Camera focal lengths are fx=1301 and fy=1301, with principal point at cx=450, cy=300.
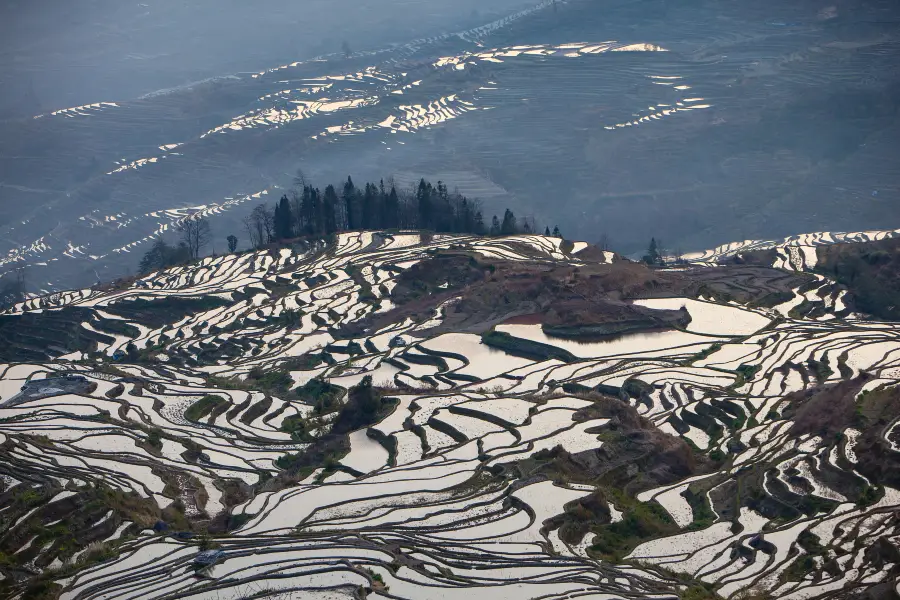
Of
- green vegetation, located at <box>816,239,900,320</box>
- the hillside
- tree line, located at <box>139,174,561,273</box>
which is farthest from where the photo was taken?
tree line, located at <box>139,174,561,273</box>

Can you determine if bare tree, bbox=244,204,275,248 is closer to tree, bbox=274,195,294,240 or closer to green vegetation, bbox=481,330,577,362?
tree, bbox=274,195,294,240

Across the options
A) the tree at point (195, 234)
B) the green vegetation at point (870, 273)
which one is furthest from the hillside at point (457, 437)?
the tree at point (195, 234)

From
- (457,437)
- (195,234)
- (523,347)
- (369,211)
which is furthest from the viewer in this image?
(195,234)

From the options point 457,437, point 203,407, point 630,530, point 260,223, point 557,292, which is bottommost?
point 260,223

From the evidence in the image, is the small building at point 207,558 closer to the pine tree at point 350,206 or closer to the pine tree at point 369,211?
the pine tree at point 350,206

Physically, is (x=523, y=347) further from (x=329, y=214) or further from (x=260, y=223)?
(x=260, y=223)

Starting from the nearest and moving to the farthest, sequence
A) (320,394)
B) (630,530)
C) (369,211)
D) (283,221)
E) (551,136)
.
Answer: (630,530) < (320,394) < (283,221) < (369,211) < (551,136)

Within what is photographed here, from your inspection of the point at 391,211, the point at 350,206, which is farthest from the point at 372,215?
the point at 350,206

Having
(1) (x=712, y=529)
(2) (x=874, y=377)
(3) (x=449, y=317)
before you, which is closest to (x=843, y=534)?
(1) (x=712, y=529)

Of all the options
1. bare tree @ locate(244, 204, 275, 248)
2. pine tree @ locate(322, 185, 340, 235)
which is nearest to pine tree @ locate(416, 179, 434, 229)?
pine tree @ locate(322, 185, 340, 235)

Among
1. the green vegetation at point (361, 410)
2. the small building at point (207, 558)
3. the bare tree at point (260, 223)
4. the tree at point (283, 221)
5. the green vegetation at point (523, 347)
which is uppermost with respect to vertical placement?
the small building at point (207, 558)
